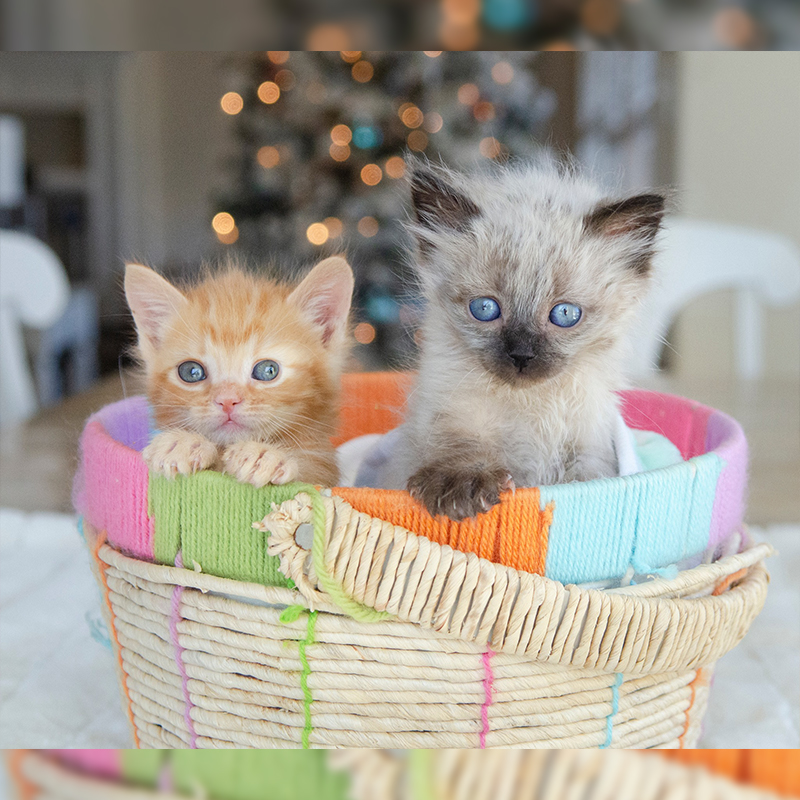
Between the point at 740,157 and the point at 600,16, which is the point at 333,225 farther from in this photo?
the point at 600,16

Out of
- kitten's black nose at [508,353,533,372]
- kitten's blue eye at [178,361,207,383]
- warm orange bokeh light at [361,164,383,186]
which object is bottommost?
kitten's blue eye at [178,361,207,383]

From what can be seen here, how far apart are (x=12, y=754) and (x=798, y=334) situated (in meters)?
3.95

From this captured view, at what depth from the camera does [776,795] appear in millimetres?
Result: 355

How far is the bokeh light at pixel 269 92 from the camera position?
13.7 feet

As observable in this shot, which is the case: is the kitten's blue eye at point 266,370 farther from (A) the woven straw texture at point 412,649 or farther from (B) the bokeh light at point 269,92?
(B) the bokeh light at point 269,92

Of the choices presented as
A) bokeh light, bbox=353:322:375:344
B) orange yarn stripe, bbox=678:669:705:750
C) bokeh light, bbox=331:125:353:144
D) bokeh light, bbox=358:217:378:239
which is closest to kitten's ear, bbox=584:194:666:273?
orange yarn stripe, bbox=678:669:705:750

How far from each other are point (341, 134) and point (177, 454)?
3529mm

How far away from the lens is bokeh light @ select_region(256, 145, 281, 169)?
4281 mm

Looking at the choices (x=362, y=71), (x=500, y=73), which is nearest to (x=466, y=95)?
(x=500, y=73)

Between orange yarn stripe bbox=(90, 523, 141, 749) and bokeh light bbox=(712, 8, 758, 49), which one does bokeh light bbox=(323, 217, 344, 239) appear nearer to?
orange yarn stripe bbox=(90, 523, 141, 749)

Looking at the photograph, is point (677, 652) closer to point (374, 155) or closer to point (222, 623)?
point (222, 623)

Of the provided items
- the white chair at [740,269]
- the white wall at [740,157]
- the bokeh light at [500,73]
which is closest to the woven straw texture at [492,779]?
the white chair at [740,269]

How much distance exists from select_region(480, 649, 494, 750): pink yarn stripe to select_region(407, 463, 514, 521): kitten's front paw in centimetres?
14

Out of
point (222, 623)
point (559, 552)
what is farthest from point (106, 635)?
point (559, 552)
